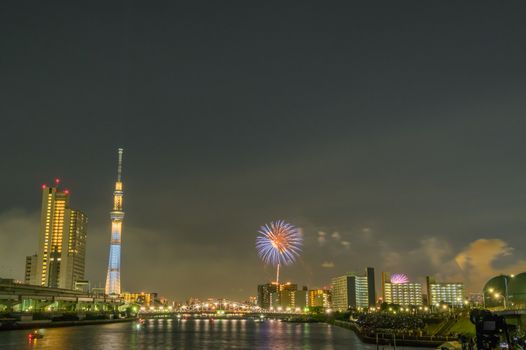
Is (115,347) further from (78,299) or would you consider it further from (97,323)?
(78,299)

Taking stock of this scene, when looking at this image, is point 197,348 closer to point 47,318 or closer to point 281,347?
point 281,347

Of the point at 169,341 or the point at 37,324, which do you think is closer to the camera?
the point at 169,341

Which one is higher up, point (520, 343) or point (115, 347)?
point (520, 343)

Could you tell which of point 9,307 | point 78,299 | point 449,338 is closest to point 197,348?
point 449,338

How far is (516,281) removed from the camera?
86312 millimetres

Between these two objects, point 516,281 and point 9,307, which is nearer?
point 516,281

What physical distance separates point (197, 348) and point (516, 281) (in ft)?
166

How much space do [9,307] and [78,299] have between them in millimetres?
50862

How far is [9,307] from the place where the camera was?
146 m

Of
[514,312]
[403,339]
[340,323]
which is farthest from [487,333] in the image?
[340,323]

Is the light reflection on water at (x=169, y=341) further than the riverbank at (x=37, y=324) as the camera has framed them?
No

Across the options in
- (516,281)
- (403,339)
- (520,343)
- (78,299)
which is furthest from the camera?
(78,299)

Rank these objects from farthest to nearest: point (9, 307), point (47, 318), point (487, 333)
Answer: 1. point (47, 318)
2. point (9, 307)
3. point (487, 333)

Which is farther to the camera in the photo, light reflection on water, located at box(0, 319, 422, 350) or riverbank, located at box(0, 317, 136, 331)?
riverbank, located at box(0, 317, 136, 331)
